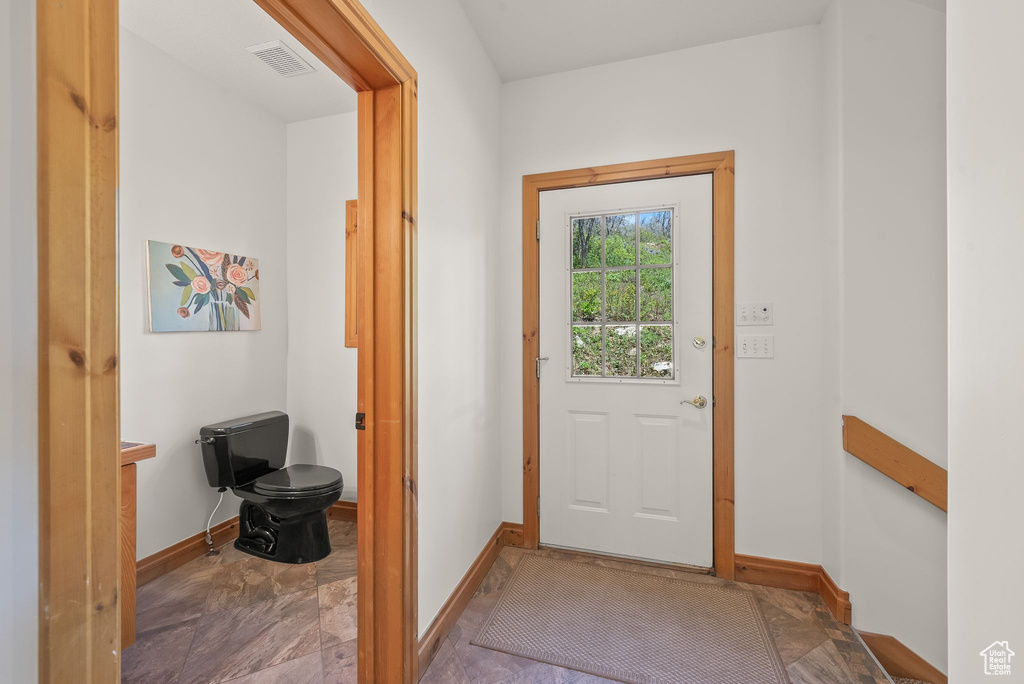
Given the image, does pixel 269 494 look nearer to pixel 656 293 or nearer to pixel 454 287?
pixel 454 287

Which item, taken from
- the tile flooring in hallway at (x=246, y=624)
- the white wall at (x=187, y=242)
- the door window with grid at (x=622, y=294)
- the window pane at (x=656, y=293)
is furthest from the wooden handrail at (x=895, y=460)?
the white wall at (x=187, y=242)

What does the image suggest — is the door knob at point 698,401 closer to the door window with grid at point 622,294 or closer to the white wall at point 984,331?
the door window with grid at point 622,294

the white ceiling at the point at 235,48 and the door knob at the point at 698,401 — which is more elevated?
the white ceiling at the point at 235,48

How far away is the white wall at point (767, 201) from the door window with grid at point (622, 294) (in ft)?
1.08

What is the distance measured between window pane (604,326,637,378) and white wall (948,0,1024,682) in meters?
1.79

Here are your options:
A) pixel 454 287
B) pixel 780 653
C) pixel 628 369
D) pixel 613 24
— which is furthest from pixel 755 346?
pixel 613 24

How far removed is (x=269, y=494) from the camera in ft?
7.32

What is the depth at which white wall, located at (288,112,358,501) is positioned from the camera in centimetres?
287

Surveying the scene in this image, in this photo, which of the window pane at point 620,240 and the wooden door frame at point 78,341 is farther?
the window pane at point 620,240

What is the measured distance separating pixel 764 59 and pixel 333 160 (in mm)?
2514

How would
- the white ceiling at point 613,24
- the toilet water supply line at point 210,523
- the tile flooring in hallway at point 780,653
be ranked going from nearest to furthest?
1. the tile flooring in hallway at point 780,653
2. the white ceiling at point 613,24
3. the toilet water supply line at point 210,523

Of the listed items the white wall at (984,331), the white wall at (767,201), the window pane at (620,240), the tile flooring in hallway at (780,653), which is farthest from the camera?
the window pane at (620,240)

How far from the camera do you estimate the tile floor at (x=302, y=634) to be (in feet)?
5.11

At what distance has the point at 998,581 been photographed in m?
0.44
